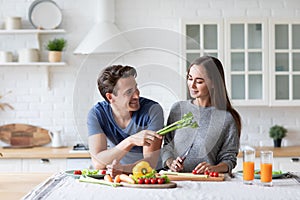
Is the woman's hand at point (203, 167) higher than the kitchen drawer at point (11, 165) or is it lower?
higher

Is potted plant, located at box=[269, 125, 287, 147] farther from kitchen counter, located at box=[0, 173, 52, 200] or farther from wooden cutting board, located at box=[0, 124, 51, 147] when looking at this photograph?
kitchen counter, located at box=[0, 173, 52, 200]

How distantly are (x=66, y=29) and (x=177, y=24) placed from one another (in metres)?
0.99

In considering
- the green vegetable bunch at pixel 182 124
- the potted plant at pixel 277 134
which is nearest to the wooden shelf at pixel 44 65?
the potted plant at pixel 277 134

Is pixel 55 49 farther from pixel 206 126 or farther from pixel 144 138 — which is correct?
pixel 144 138

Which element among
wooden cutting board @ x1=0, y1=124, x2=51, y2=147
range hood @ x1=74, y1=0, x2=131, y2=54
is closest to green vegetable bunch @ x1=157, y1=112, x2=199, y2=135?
range hood @ x1=74, y1=0, x2=131, y2=54

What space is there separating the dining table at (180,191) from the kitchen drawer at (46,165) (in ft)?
6.75

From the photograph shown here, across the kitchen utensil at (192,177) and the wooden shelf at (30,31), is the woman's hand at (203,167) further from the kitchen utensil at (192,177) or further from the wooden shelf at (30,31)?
the wooden shelf at (30,31)

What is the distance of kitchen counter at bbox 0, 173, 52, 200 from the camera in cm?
254

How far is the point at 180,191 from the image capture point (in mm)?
2363

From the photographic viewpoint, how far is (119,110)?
2625 millimetres

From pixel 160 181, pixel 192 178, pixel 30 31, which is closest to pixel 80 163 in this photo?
pixel 30 31

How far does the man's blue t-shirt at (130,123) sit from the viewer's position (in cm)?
262

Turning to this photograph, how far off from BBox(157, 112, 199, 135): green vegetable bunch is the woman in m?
0.08

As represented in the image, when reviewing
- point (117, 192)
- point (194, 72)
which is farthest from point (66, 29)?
point (117, 192)
